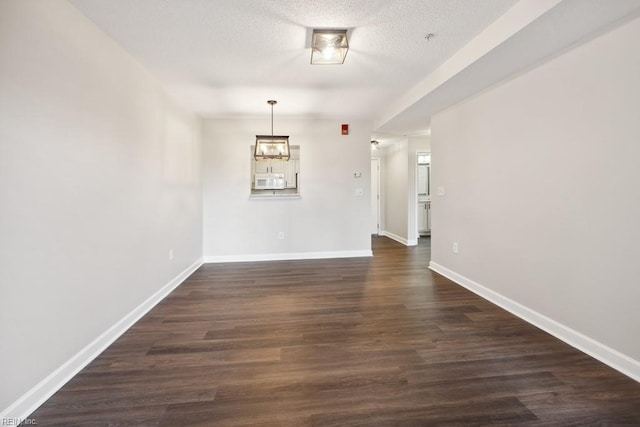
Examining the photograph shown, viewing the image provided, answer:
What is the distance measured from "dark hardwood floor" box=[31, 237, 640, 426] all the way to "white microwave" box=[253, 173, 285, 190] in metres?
2.42

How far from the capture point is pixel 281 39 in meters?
2.19

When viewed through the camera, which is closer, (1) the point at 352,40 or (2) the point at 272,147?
(1) the point at 352,40

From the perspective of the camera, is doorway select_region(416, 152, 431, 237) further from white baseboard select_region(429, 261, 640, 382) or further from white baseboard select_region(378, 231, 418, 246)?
white baseboard select_region(429, 261, 640, 382)

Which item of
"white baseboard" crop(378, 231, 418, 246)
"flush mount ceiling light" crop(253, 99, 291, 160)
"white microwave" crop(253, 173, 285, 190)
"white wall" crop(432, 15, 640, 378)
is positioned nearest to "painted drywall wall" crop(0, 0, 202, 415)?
"flush mount ceiling light" crop(253, 99, 291, 160)

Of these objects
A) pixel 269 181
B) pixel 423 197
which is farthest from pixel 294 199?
pixel 423 197

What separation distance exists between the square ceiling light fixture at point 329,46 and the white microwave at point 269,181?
261 centimetres

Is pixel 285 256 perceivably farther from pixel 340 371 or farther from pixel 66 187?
pixel 66 187

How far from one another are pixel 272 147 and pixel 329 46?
1.67 meters

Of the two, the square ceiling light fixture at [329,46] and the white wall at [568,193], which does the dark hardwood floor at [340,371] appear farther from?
the square ceiling light fixture at [329,46]

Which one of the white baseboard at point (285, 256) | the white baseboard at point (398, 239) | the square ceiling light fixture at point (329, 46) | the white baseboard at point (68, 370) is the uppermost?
the square ceiling light fixture at point (329, 46)

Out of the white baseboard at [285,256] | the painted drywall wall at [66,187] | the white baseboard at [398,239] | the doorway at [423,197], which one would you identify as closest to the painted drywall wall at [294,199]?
the white baseboard at [285,256]

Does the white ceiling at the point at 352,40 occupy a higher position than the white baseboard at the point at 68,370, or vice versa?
the white ceiling at the point at 352,40

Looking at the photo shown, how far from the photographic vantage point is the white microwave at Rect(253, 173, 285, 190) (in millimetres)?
4801

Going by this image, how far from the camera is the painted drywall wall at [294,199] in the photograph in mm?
4516
